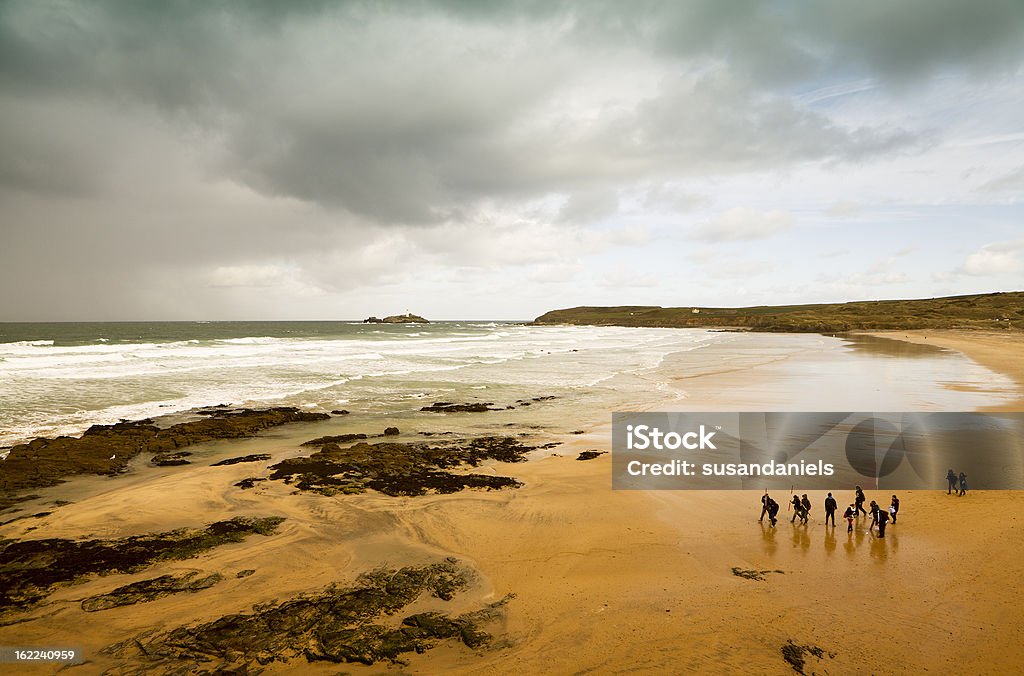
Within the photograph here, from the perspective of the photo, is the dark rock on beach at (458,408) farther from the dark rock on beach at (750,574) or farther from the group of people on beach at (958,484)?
the group of people on beach at (958,484)

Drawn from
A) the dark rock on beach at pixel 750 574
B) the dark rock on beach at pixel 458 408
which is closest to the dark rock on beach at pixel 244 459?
the dark rock on beach at pixel 458 408

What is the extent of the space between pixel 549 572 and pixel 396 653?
3176mm

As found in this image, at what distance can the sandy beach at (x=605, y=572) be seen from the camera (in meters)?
6.56

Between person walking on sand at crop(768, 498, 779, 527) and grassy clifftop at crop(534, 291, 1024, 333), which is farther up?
grassy clifftop at crop(534, 291, 1024, 333)

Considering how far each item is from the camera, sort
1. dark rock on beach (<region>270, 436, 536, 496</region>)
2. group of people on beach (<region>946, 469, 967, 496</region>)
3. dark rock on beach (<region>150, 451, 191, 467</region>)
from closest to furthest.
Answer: group of people on beach (<region>946, 469, 967, 496</region>)
dark rock on beach (<region>270, 436, 536, 496</region>)
dark rock on beach (<region>150, 451, 191, 467</region>)

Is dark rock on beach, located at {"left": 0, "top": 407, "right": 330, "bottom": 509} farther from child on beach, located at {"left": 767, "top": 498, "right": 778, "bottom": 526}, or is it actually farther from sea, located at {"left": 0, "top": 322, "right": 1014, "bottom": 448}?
child on beach, located at {"left": 767, "top": 498, "right": 778, "bottom": 526}

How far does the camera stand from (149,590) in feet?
26.2

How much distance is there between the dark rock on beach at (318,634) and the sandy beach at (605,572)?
0.57 feet

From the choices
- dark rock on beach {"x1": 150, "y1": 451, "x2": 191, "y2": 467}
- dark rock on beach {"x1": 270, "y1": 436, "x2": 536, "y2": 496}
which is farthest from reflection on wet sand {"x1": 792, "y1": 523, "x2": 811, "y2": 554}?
dark rock on beach {"x1": 150, "y1": 451, "x2": 191, "y2": 467}

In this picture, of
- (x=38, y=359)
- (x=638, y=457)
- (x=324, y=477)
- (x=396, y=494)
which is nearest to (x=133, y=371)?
(x=38, y=359)

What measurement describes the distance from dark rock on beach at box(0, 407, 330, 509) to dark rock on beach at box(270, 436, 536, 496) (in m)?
5.20

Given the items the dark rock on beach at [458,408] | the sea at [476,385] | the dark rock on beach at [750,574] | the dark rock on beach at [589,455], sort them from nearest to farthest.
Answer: the dark rock on beach at [750,574] → the dark rock on beach at [589,455] → the sea at [476,385] → the dark rock on beach at [458,408]

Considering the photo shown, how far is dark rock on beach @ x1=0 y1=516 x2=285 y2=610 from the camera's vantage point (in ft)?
26.6

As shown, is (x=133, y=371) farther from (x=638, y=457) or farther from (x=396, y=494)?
(x=638, y=457)
